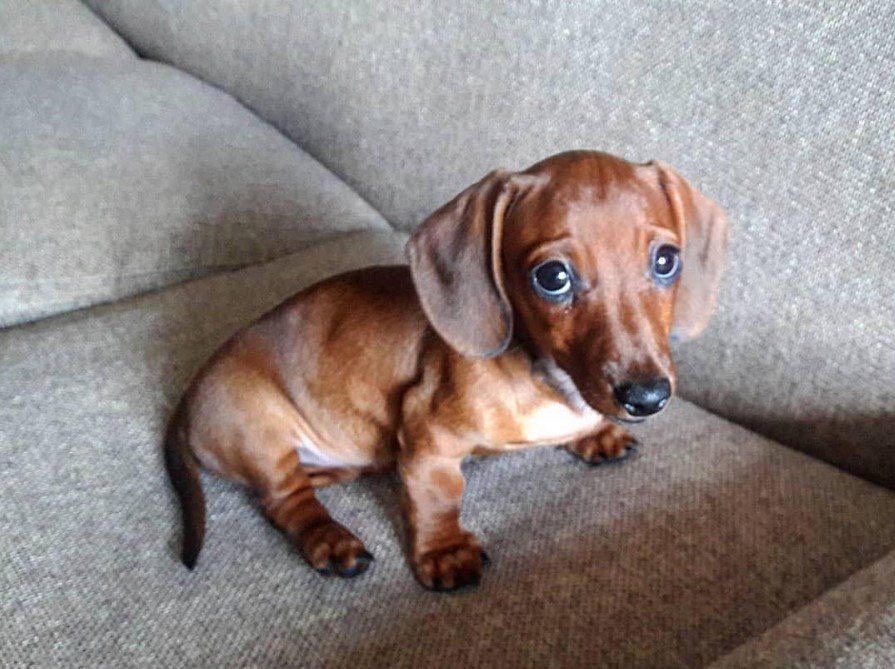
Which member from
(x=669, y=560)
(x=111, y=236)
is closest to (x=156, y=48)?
(x=111, y=236)

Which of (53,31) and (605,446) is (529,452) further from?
(53,31)

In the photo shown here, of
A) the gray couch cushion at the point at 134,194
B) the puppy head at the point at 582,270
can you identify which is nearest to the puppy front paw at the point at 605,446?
the puppy head at the point at 582,270

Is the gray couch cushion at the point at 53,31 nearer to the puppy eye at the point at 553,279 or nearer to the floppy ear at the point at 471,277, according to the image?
the floppy ear at the point at 471,277

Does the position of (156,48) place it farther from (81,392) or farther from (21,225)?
(81,392)

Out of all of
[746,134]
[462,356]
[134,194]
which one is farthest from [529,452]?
[134,194]

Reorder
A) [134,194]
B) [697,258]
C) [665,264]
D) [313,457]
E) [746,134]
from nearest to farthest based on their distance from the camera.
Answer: [665,264], [697,258], [746,134], [313,457], [134,194]

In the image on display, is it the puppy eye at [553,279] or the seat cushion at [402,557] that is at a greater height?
the puppy eye at [553,279]
